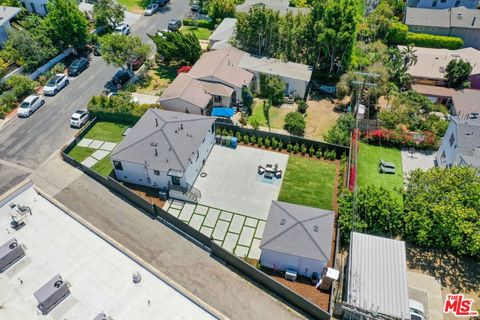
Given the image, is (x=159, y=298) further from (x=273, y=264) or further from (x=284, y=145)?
(x=284, y=145)

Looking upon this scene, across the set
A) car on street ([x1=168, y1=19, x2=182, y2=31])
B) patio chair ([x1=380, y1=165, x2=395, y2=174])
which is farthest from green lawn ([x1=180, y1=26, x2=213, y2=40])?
patio chair ([x1=380, y1=165, x2=395, y2=174])

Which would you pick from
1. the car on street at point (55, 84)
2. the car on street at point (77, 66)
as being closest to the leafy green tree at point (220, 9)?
the car on street at point (77, 66)

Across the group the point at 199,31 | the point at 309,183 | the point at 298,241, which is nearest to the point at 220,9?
the point at 199,31

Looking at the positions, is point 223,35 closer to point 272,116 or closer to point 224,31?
point 224,31

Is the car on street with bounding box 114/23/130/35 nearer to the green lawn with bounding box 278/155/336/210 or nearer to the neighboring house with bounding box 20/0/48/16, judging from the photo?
the neighboring house with bounding box 20/0/48/16

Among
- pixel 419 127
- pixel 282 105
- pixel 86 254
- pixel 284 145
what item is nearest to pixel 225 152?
pixel 284 145

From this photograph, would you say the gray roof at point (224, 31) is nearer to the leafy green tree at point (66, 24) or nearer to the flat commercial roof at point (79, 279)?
the leafy green tree at point (66, 24)
